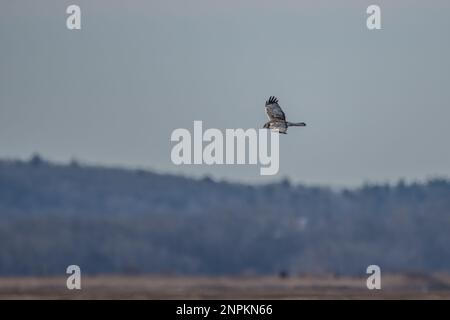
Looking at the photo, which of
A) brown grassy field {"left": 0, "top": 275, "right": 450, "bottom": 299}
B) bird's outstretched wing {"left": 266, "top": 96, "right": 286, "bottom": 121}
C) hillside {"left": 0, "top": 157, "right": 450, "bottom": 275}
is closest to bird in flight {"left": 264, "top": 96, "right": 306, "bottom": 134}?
bird's outstretched wing {"left": 266, "top": 96, "right": 286, "bottom": 121}

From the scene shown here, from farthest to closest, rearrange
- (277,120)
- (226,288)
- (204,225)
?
1. (204,225)
2. (226,288)
3. (277,120)

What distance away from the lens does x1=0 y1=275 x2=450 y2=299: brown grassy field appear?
258ft

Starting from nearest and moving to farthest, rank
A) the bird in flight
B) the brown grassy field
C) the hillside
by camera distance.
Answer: the bird in flight, the brown grassy field, the hillside

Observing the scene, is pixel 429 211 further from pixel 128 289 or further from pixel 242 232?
pixel 128 289

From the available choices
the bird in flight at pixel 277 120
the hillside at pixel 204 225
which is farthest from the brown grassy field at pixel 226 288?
the bird in flight at pixel 277 120

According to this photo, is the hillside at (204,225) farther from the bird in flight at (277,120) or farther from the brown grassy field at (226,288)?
the bird in flight at (277,120)

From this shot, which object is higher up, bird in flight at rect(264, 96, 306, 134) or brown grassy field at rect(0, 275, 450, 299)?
bird in flight at rect(264, 96, 306, 134)

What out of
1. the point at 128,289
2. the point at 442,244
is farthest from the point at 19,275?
the point at 442,244

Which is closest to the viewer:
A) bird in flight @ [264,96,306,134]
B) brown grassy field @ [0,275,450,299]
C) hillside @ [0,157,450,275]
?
bird in flight @ [264,96,306,134]

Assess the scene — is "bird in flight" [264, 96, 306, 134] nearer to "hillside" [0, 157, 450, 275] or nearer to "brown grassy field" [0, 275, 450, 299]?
"brown grassy field" [0, 275, 450, 299]

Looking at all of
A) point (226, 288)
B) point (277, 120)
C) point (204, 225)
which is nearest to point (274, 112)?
point (277, 120)

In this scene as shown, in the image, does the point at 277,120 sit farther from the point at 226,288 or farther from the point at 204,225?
the point at 204,225

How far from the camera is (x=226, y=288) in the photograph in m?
81.0

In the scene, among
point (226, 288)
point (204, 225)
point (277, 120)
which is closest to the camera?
point (277, 120)
